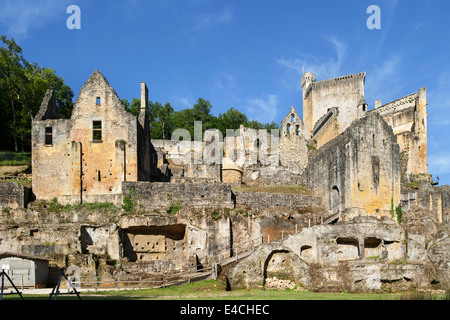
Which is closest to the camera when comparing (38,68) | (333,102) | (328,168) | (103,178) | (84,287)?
(84,287)

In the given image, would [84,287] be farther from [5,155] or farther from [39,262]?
[5,155]

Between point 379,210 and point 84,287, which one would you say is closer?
point 84,287

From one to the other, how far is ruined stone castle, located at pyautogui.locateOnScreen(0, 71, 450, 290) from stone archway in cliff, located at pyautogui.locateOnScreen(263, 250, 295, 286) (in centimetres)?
7

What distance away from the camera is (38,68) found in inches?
2381

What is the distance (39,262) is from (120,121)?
13.6 meters

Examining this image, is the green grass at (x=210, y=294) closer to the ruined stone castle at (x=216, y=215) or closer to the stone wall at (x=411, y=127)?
the ruined stone castle at (x=216, y=215)

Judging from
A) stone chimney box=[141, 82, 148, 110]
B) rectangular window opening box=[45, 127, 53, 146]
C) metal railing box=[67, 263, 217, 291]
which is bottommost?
metal railing box=[67, 263, 217, 291]

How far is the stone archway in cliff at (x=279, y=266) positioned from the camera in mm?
32625

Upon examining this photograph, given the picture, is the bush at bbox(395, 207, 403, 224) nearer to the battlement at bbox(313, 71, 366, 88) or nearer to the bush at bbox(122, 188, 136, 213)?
the bush at bbox(122, 188, 136, 213)

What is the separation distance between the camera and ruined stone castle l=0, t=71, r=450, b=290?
33281mm

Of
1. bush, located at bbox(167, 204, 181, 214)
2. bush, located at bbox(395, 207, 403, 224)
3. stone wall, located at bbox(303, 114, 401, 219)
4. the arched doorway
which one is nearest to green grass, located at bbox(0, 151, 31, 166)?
bush, located at bbox(167, 204, 181, 214)

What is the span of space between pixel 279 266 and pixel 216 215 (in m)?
6.47

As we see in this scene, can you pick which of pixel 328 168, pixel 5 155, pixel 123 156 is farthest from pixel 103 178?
pixel 328 168

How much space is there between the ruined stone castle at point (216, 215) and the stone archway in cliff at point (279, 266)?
7 centimetres
